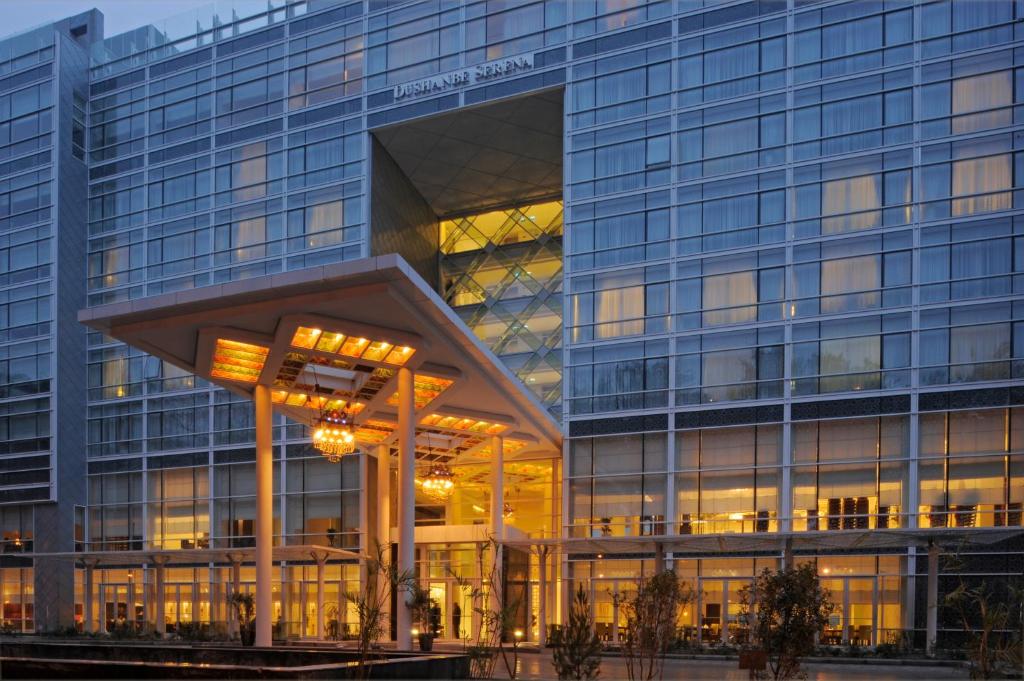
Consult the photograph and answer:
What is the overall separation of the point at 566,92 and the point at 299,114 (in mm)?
11922

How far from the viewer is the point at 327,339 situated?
24.9 m

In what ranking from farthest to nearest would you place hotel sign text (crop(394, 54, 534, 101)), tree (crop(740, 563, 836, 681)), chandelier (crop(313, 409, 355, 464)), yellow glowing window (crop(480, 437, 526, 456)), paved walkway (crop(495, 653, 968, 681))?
hotel sign text (crop(394, 54, 534, 101))
yellow glowing window (crop(480, 437, 526, 456))
chandelier (crop(313, 409, 355, 464))
paved walkway (crop(495, 653, 968, 681))
tree (crop(740, 563, 836, 681))

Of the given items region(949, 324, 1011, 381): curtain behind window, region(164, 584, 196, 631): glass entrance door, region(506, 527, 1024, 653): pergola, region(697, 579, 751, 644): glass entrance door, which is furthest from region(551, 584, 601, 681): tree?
region(164, 584, 196, 631): glass entrance door

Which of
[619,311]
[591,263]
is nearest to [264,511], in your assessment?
[619,311]

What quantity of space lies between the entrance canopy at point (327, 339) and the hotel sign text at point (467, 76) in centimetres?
1570

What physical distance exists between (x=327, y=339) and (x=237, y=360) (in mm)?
2658

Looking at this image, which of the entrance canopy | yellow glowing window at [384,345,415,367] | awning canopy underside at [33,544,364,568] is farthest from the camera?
awning canopy underside at [33,544,364,568]

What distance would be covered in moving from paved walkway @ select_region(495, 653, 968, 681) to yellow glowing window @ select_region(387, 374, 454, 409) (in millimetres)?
6975

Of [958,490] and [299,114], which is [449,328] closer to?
[958,490]

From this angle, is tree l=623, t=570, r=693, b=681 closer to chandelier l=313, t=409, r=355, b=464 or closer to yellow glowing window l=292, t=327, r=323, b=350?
chandelier l=313, t=409, r=355, b=464

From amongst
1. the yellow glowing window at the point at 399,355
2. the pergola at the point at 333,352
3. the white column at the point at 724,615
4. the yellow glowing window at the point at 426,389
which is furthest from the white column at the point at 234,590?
the white column at the point at 724,615

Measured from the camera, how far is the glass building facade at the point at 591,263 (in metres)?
36.3

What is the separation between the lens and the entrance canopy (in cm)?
2253

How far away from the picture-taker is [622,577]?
133ft
